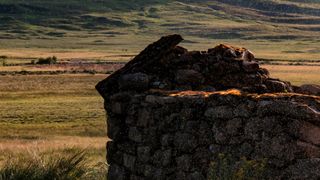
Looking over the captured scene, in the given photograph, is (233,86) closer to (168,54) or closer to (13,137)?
(168,54)

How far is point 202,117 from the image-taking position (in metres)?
8.04

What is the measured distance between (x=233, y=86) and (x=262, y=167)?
113 inches

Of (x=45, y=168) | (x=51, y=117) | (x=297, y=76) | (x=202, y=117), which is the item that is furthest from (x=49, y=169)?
(x=297, y=76)

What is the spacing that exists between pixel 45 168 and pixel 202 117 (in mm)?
3179

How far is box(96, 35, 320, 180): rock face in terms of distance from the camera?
6797 millimetres

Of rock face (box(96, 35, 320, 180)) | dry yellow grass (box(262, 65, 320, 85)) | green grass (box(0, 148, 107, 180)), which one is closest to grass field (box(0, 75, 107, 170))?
green grass (box(0, 148, 107, 180))

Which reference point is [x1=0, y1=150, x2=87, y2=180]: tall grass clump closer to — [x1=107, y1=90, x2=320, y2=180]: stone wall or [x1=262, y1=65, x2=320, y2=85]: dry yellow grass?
[x1=107, y1=90, x2=320, y2=180]: stone wall

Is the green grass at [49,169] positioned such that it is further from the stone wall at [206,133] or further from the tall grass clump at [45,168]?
the stone wall at [206,133]

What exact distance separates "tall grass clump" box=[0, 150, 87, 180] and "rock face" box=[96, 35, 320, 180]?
731 millimetres

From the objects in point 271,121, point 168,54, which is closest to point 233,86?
point 168,54

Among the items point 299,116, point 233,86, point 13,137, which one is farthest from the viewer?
point 13,137

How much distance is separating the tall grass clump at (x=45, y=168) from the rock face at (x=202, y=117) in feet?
2.40

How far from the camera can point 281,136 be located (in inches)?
270

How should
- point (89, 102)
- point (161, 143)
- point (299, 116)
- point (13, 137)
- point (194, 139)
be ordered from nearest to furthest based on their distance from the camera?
point (299, 116) → point (194, 139) → point (161, 143) → point (13, 137) → point (89, 102)
